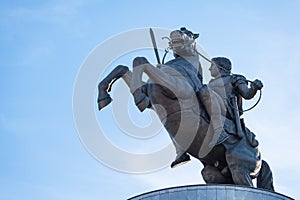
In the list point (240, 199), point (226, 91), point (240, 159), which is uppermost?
point (226, 91)

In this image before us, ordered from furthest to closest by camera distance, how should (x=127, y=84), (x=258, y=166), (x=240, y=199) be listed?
(x=258, y=166) < (x=127, y=84) < (x=240, y=199)

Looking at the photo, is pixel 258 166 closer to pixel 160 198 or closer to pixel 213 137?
pixel 213 137

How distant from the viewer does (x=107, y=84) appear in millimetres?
14141

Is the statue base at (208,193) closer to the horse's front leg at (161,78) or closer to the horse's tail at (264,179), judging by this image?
the horse's front leg at (161,78)

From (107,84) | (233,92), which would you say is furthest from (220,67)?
(107,84)

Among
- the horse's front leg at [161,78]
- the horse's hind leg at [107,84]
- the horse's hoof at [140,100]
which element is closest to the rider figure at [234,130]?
the horse's front leg at [161,78]

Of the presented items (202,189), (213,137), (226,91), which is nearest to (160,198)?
(202,189)

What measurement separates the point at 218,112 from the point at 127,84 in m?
1.63

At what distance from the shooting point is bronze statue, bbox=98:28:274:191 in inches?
563

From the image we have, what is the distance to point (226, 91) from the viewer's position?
15.7 metres

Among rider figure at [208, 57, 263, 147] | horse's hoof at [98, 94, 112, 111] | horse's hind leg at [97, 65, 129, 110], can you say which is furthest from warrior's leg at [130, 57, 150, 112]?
rider figure at [208, 57, 263, 147]

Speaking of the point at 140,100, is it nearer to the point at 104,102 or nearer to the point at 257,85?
the point at 104,102

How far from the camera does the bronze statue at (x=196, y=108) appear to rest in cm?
1430

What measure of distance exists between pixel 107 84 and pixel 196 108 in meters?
1.60
